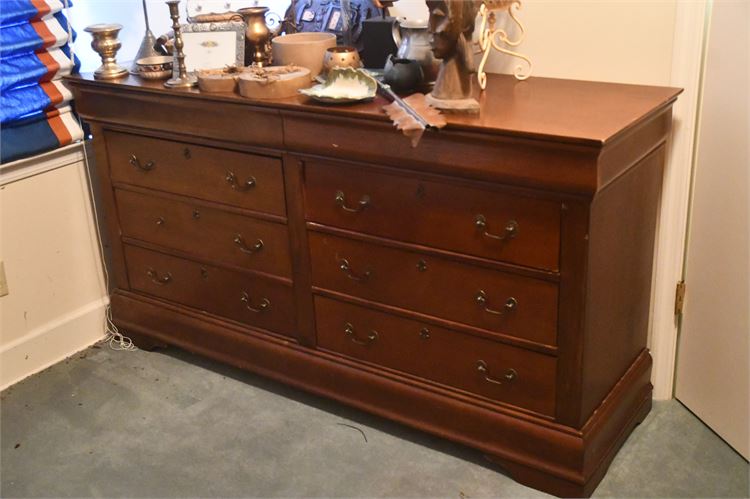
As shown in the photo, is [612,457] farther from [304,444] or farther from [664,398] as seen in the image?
[304,444]

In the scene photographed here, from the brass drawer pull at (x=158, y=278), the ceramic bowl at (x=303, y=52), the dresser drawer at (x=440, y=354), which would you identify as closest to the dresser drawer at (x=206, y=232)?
the brass drawer pull at (x=158, y=278)

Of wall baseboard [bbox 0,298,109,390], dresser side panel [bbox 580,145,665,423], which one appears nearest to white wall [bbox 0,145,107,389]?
wall baseboard [bbox 0,298,109,390]

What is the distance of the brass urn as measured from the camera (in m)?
2.31

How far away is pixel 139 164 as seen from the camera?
2.47 metres

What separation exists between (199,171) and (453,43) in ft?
2.87

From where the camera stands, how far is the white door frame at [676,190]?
1.96 m

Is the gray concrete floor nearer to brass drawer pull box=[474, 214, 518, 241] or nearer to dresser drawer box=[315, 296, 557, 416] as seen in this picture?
dresser drawer box=[315, 296, 557, 416]

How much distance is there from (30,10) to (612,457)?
2.06m

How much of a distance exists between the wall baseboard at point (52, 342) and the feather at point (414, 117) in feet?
4.64

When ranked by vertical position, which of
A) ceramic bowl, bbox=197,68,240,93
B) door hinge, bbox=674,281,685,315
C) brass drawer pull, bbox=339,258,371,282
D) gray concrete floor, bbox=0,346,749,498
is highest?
ceramic bowl, bbox=197,68,240,93

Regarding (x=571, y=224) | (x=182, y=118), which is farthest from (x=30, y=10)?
(x=571, y=224)

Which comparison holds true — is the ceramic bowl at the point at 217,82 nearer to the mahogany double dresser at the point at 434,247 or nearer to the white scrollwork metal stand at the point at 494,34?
the mahogany double dresser at the point at 434,247

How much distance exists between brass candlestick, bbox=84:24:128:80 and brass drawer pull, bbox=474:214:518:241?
1.24 m

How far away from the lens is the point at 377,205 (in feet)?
6.56
